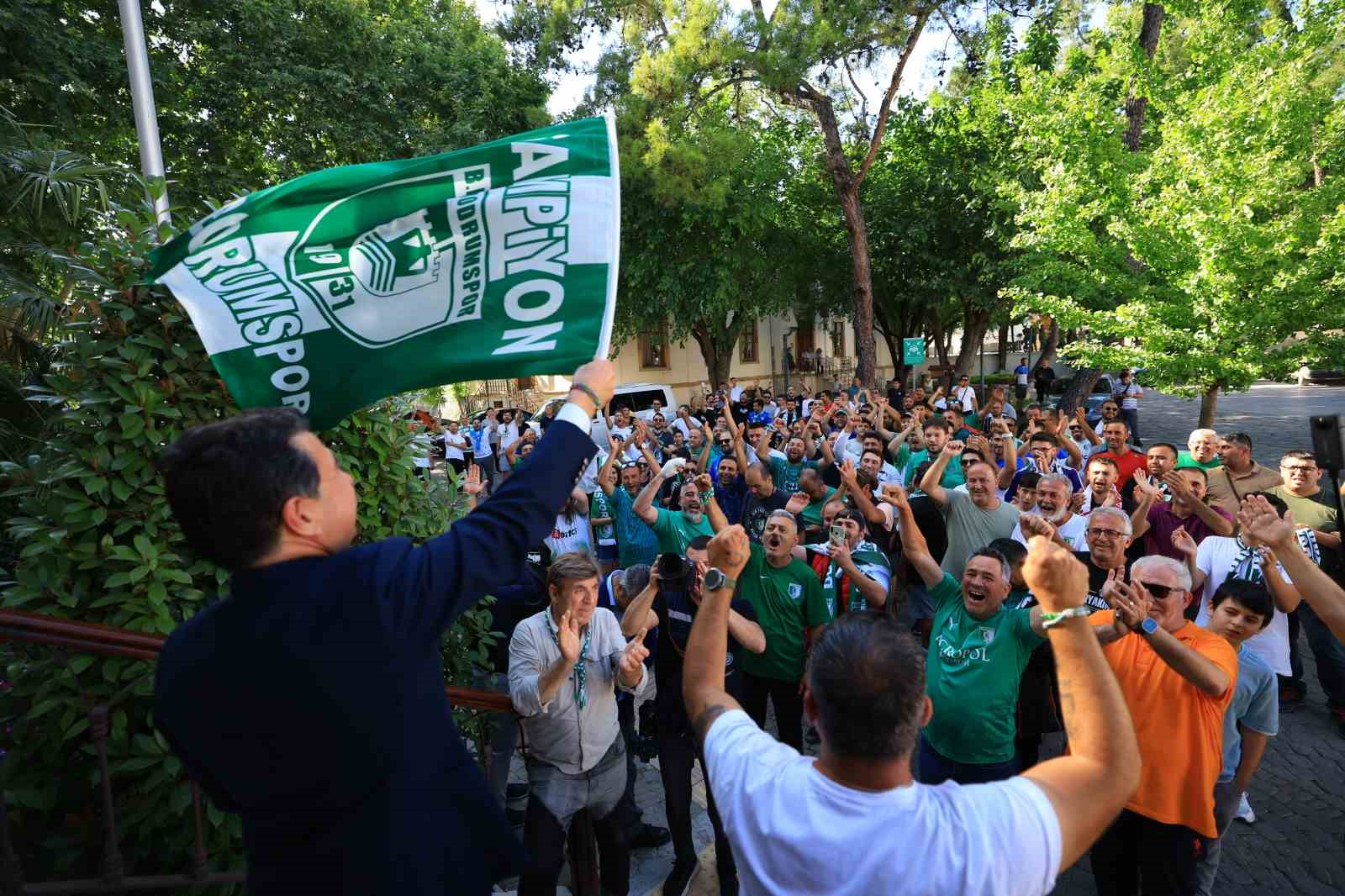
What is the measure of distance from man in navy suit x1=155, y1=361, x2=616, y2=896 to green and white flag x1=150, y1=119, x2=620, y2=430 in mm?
989

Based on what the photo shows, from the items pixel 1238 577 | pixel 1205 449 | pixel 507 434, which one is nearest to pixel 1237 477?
pixel 1205 449

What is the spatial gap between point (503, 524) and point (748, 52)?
1762 centimetres

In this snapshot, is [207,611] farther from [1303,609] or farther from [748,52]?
[748,52]

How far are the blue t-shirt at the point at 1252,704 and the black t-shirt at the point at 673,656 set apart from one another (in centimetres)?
233

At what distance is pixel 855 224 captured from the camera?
745 inches

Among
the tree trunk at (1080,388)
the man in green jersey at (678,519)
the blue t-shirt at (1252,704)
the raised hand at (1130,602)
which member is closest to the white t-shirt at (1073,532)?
the blue t-shirt at (1252,704)

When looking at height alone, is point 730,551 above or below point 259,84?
below

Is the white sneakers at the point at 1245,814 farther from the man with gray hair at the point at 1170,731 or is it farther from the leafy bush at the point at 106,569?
the leafy bush at the point at 106,569

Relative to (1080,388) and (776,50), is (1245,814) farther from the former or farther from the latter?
(776,50)

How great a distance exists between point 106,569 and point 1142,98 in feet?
45.1

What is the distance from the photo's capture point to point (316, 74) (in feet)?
47.0

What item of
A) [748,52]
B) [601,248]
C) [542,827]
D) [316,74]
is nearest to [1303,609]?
[542,827]

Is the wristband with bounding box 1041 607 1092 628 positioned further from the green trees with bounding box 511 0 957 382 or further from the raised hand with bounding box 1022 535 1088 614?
the green trees with bounding box 511 0 957 382

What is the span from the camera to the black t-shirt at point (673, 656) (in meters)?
4.16
